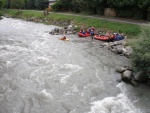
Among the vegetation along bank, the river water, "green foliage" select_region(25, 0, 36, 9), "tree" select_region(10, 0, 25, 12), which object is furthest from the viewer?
"green foliage" select_region(25, 0, 36, 9)

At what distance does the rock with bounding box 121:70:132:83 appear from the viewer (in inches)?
720

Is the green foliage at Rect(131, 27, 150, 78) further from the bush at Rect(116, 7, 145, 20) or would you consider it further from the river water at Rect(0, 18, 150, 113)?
the bush at Rect(116, 7, 145, 20)

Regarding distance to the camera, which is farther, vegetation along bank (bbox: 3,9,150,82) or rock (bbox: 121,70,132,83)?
rock (bbox: 121,70,132,83)

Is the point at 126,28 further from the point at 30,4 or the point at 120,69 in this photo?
the point at 30,4

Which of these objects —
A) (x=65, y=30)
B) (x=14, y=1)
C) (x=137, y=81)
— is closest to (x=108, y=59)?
(x=137, y=81)

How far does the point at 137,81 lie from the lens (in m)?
18.3

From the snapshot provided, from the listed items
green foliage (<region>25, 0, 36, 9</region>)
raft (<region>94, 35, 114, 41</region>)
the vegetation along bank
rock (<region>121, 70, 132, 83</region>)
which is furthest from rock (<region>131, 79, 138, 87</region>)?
green foliage (<region>25, 0, 36, 9</region>)

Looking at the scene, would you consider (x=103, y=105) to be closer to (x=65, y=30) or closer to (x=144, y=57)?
(x=144, y=57)

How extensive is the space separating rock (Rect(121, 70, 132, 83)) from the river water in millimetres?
471

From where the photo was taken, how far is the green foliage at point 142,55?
56.3 feet

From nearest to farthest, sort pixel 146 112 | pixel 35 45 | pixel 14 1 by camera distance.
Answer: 1. pixel 146 112
2. pixel 35 45
3. pixel 14 1

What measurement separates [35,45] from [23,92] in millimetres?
14308

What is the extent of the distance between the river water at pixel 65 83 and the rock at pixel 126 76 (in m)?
0.47

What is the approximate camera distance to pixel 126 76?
18.4 metres
